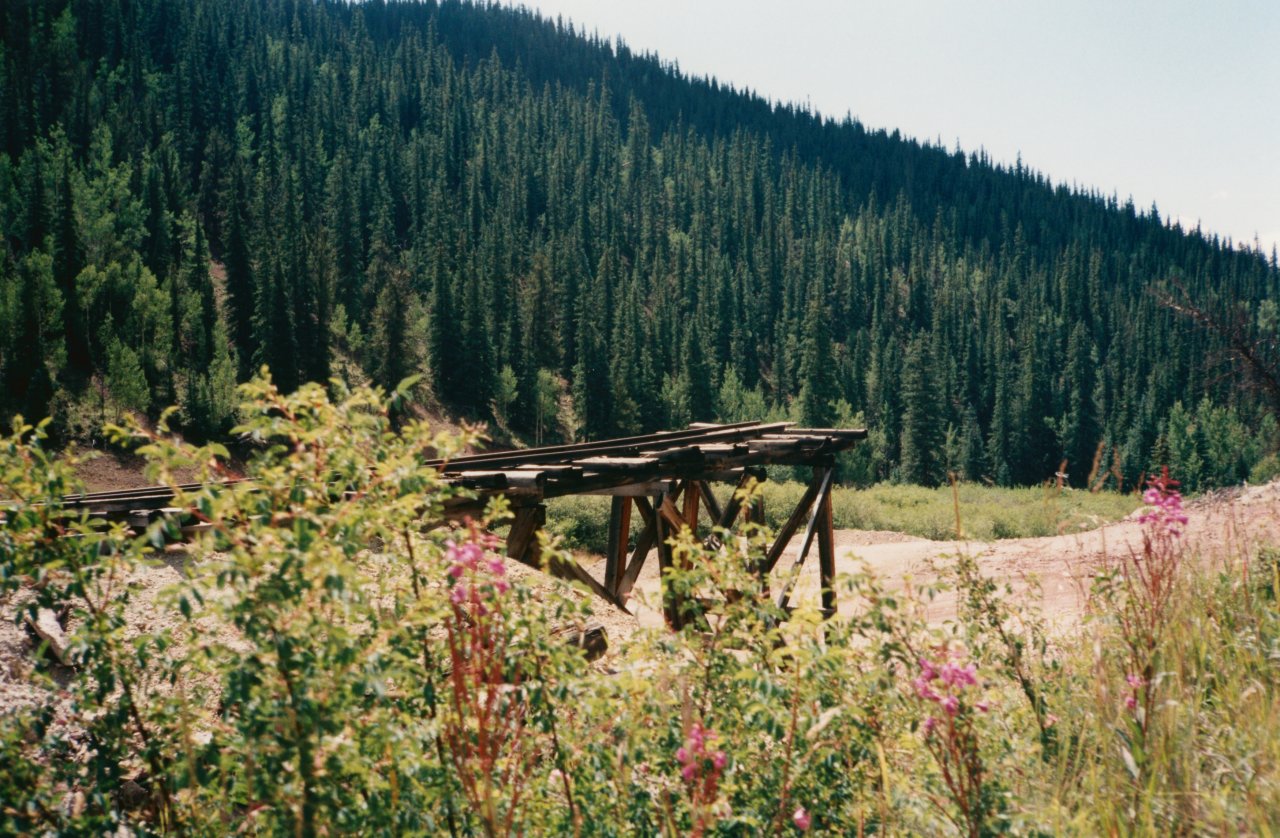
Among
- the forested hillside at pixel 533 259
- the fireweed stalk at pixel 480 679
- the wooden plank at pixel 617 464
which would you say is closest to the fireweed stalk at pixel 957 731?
the fireweed stalk at pixel 480 679

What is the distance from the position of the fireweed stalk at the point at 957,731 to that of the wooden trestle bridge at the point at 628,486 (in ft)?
9.50

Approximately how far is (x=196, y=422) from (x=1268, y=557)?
48.1m

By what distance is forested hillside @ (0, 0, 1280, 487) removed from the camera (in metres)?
Answer: 53.9

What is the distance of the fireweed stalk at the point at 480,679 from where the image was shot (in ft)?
6.77

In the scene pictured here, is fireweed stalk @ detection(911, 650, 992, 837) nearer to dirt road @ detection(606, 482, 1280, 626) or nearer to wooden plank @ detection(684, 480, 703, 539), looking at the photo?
dirt road @ detection(606, 482, 1280, 626)

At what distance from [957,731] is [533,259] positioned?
7981 centimetres

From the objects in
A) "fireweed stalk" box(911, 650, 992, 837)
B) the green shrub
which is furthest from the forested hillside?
"fireweed stalk" box(911, 650, 992, 837)

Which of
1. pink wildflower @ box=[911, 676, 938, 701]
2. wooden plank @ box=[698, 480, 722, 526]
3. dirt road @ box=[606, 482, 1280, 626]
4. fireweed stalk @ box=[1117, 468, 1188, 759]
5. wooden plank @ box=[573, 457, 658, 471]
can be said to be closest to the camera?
pink wildflower @ box=[911, 676, 938, 701]

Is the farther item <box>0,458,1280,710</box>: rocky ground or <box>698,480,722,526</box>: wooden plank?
<box>698,480,722,526</box>: wooden plank

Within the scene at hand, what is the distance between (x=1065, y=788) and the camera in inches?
Result: 108

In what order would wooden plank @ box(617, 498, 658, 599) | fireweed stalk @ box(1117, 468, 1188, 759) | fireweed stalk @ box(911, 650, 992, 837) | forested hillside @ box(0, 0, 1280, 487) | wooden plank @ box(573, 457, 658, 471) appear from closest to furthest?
fireweed stalk @ box(911, 650, 992, 837) < fireweed stalk @ box(1117, 468, 1188, 759) < wooden plank @ box(573, 457, 658, 471) < wooden plank @ box(617, 498, 658, 599) < forested hillside @ box(0, 0, 1280, 487)

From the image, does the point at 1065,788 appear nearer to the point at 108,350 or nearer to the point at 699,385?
the point at 108,350

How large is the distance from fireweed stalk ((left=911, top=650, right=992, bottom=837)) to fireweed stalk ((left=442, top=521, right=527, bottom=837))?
1181mm

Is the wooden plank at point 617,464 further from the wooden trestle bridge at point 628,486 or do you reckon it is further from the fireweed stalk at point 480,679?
the fireweed stalk at point 480,679
